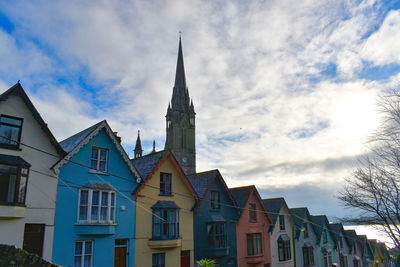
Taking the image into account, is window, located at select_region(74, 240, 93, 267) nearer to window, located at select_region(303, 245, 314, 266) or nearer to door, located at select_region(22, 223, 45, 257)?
door, located at select_region(22, 223, 45, 257)

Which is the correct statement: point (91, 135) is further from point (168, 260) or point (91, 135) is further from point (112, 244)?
point (168, 260)

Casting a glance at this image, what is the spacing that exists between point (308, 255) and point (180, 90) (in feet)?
244

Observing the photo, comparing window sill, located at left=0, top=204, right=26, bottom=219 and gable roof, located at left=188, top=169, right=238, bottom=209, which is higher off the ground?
gable roof, located at left=188, top=169, right=238, bottom=209

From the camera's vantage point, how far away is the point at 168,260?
24.3m

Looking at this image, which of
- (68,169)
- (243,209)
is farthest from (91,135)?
(243,209)

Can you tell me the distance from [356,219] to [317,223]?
27.5 metres

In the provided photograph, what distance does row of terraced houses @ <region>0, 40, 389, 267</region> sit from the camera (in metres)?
18.5

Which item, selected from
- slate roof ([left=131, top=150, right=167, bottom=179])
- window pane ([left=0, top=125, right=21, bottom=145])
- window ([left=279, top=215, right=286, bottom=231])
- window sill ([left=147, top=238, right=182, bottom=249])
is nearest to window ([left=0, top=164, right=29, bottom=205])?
Result: window pane ([left=0, top=125, right=21, bottom=145])

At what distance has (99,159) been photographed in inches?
881

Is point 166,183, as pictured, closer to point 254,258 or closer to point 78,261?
point 78,261

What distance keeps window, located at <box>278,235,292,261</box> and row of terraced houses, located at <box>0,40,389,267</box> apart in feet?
0.46

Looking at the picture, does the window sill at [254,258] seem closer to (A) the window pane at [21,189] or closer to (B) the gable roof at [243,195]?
(B) the gable roof at [243,195]

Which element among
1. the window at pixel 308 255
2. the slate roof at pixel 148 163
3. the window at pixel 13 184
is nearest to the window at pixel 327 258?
the window at pixel 308 255

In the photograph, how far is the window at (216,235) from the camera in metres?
28.1
